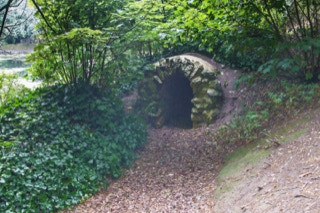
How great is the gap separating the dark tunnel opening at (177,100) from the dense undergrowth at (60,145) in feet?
6.03

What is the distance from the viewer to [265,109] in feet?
23.5

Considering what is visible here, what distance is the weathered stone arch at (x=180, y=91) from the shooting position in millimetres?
9016

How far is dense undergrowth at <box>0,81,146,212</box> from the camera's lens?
523cm

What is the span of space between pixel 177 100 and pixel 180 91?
1.07 feet

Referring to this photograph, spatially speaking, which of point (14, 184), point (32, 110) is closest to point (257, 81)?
point (32, 110)

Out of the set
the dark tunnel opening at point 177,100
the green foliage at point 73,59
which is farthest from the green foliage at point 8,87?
the dark tunnel opening at point 177,100

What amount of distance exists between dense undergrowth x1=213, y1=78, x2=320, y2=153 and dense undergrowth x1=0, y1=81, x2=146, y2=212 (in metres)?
2.38

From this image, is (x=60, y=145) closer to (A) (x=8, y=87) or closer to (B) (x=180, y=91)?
(A) (x=8, y=87)

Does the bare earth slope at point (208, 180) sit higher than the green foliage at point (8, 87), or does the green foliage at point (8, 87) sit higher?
the green foliage at point (8, 87)

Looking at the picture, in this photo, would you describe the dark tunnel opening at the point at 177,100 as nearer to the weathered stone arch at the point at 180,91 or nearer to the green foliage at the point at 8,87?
the weathered stone arch at the point at 180,91

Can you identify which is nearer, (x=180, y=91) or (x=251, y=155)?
(x=251, y=155)

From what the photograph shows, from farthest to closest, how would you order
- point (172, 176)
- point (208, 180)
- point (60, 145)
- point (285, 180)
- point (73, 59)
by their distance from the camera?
1. point (73, 59)
2. point (172, 176)
3. point (60, 145)
4. point (208, 180)
5. point (285, 180)

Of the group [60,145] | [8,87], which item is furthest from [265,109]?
[8,87]

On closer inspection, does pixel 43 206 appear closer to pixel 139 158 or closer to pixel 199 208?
pixel 199 208
